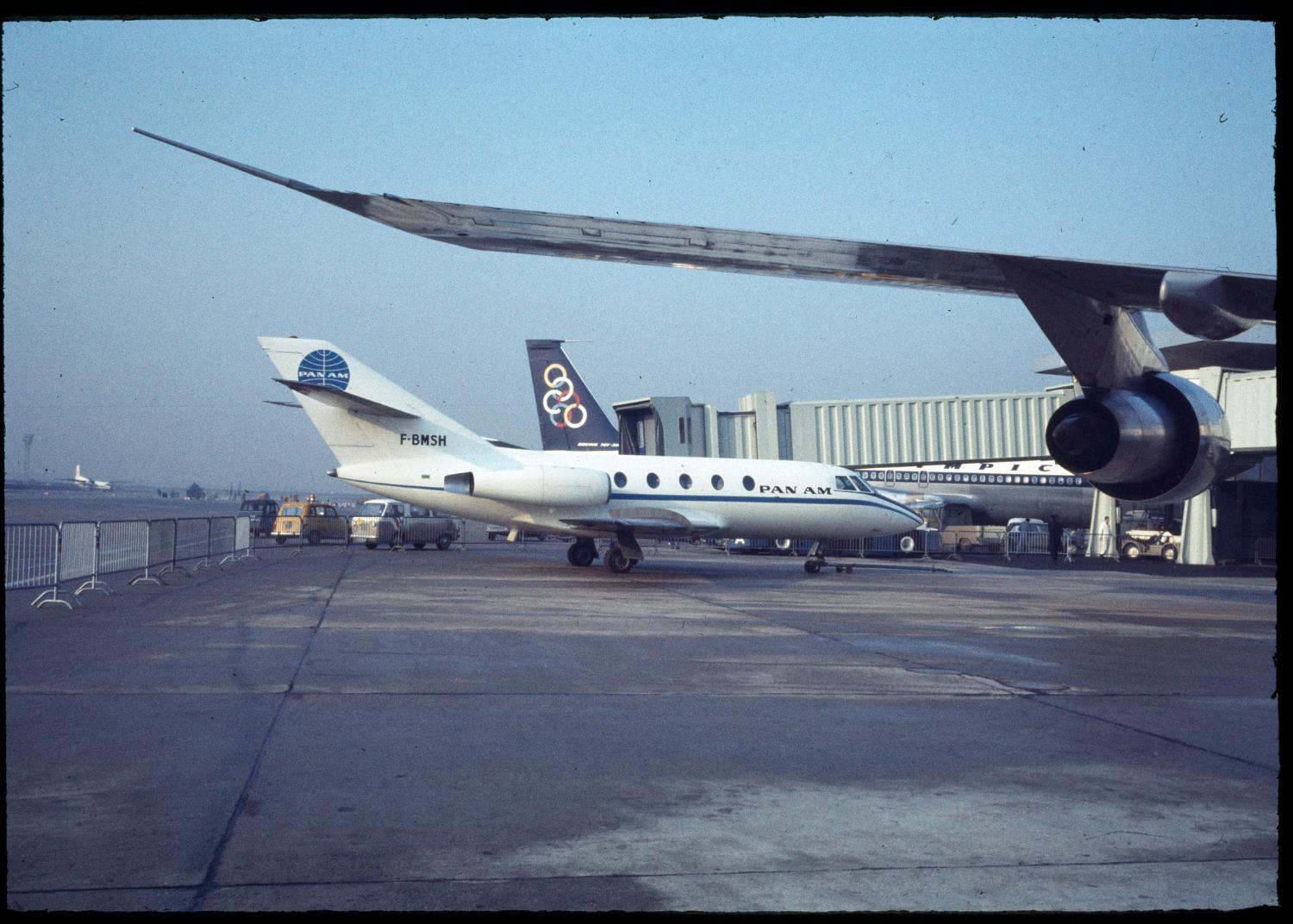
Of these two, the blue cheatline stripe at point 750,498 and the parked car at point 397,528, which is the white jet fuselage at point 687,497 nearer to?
the blue cheatline stripe at point 750,498

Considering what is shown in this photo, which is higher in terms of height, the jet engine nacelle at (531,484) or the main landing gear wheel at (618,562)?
the jet engine nacelle at (531,484)

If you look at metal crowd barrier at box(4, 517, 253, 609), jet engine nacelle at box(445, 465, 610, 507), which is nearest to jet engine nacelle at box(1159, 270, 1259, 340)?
metal crowd barrier at box(4, 517, 253, 609)

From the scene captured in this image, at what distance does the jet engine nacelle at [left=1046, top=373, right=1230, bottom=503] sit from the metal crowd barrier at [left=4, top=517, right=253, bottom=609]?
1299 cm

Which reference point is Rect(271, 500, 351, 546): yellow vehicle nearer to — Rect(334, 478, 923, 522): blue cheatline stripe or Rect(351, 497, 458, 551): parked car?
Rect(351, 497, 458, 551): parked car

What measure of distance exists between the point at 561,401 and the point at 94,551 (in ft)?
62.1

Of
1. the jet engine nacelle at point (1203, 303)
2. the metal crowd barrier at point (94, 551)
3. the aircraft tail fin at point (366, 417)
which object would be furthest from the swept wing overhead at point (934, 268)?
the aircraft tail fin at point (366, 417)

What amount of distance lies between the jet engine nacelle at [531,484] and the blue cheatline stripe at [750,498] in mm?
718

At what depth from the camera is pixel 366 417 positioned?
22.2 meters

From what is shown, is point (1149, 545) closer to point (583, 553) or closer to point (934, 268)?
point (583, 553)

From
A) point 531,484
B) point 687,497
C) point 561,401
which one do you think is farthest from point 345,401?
point 561,401

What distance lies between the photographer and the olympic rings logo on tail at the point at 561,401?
3431 cm

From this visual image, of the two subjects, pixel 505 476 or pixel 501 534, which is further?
pixel 501 534

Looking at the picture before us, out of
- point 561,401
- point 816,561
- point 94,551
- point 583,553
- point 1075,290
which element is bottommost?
point 816,561

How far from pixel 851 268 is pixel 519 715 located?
13.1 feet
